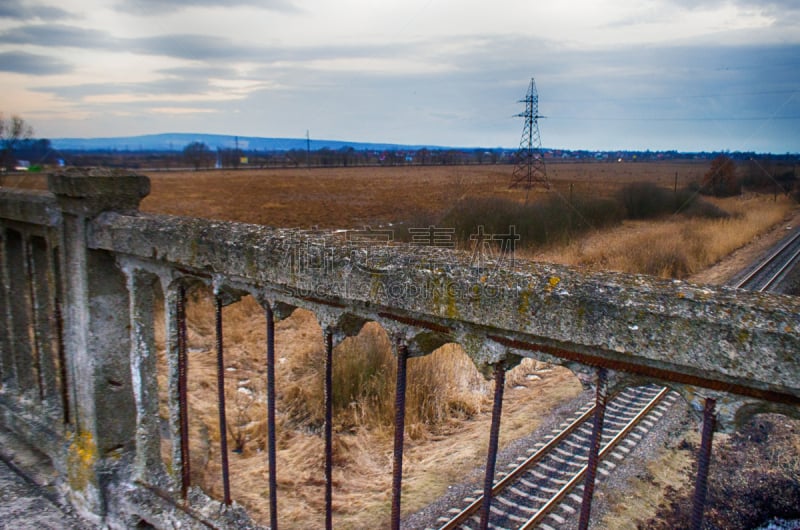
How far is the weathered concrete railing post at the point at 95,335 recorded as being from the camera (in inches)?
92.0

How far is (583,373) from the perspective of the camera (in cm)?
132

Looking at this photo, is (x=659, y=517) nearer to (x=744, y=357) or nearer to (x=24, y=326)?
(x=744, y=357)

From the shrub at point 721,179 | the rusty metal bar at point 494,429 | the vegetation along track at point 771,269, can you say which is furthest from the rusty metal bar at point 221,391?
the shrub at point 721,179

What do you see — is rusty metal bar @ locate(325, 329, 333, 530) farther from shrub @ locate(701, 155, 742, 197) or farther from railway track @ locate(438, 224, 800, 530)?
shrub @ locate(701, 155, 742, 197)

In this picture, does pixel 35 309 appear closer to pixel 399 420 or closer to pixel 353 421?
pixel 399 420

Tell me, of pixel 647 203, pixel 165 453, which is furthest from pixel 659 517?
pixel 647 203

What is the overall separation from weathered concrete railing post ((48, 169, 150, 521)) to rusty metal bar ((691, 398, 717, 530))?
2.22 metres

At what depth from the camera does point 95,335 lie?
239cm

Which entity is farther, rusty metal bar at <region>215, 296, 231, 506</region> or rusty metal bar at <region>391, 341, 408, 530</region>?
rusty metal bar at <region>215, 296, 231, 506</region>

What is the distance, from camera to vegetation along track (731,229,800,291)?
38.0 feet

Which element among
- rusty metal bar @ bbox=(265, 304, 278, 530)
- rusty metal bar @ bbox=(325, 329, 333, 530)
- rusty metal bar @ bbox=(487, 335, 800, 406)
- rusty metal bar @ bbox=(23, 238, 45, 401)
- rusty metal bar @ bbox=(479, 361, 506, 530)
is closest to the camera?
rusty metal bar @ bbox=(487, 335, 800, 406)

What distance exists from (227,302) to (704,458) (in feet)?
5.11

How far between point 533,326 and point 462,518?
3042 mm

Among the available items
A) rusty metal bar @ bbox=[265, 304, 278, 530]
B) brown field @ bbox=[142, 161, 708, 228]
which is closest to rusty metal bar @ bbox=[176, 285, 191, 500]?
rusty metal bar @ bbox=[265, 304, 278, 530]
